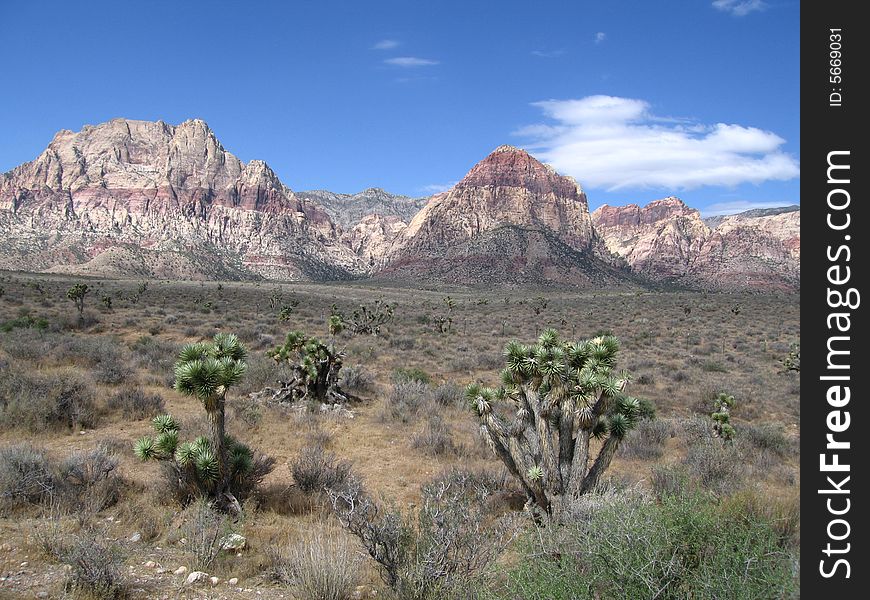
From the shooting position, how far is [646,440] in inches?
409

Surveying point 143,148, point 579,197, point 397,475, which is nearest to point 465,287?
point 579,197

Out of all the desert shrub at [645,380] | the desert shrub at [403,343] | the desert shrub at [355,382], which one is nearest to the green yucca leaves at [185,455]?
the desert shrub at [355,382]

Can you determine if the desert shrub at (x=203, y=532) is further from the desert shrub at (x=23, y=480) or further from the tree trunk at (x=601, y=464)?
the tree trunk at (x=601, y=464)

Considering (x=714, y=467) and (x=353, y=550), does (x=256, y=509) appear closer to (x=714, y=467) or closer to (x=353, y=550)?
(x=353, y=550)

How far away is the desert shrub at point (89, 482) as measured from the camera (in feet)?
18.9

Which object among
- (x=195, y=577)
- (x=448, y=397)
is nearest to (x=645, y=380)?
(x=448, y=397)

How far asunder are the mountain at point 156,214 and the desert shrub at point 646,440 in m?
122

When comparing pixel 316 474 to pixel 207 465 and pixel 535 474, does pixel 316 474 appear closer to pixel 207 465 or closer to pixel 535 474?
pixel 207 465

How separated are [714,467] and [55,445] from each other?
36.0 feet

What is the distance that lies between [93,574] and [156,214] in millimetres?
182763

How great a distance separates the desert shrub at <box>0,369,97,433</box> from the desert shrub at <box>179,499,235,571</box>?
536 cm

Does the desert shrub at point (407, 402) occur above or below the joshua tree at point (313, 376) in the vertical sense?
below

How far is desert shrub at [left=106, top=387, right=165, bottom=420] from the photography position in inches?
410
